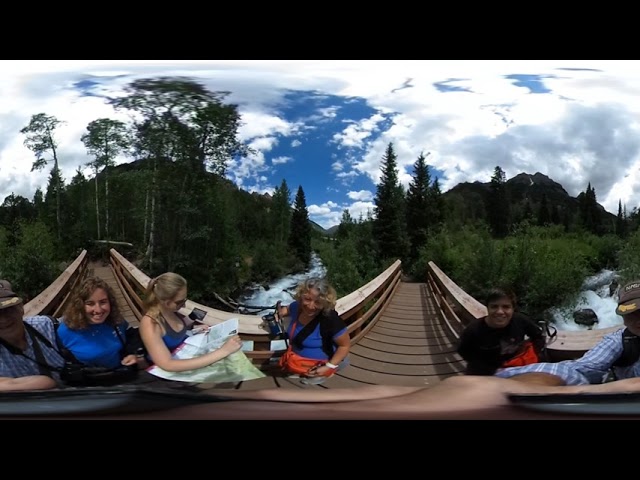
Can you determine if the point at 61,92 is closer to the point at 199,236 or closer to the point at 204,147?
the point at 204,147

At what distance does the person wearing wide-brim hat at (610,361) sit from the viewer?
1929 mm

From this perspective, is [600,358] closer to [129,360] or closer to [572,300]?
[572,300]

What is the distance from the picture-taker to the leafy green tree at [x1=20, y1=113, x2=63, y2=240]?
2.04m

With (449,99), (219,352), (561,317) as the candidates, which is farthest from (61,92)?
(561,317)

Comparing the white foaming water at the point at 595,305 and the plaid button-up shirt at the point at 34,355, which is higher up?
the white foaming water at the point at 595,305

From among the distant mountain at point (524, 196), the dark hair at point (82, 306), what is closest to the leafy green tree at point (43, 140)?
the dark hair at point (82, 306)

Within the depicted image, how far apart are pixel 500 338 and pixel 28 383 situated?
6.49 ft

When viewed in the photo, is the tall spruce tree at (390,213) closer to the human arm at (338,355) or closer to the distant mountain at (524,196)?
the distant mountain at (524,196)

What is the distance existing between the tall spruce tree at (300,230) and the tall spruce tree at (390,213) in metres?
0.26

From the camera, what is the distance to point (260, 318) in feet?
6.60

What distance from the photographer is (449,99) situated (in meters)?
2.02

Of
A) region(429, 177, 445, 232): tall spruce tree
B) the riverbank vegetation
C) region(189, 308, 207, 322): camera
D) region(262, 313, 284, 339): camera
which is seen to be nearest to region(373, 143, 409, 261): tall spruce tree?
the riverbank vegetation

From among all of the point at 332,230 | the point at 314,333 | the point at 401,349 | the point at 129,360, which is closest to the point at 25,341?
the point at 129,360

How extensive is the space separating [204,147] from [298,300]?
707 millimetres
